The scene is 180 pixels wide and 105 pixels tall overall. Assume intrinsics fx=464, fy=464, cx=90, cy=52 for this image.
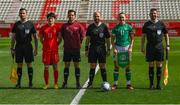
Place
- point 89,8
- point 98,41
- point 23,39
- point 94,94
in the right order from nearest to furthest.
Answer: point 94,94
point 98,41
point 23,39
point 89,8

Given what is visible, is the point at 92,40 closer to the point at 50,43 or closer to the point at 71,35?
the point at 71,35

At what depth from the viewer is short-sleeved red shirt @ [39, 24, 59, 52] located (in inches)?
457

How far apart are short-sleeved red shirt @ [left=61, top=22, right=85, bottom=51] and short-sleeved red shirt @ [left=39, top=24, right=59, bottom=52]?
21 cm

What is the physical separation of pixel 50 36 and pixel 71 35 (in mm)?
527

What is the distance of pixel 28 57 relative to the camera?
1177 centimetres

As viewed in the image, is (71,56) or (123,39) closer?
(123,39)

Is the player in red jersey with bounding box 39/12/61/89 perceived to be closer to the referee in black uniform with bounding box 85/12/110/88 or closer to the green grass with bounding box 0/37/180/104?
the green grass with bounding box 0/37/180/104

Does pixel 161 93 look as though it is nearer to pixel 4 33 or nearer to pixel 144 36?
pixel 144 36

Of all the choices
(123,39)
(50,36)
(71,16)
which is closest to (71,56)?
(50,36)

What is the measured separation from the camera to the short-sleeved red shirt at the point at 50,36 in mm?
11602

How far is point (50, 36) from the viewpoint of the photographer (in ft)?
38.2

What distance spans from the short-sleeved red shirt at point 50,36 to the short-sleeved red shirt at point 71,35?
0.68 feet

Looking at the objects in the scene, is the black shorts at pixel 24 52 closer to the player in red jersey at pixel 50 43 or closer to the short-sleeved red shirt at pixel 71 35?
the player in red jersey at pixel 50 43

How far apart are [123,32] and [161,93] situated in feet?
6.02
